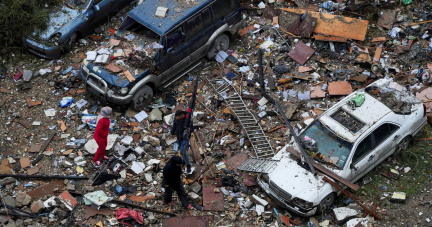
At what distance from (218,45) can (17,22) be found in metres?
5.20

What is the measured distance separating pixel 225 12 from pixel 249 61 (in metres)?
1.41

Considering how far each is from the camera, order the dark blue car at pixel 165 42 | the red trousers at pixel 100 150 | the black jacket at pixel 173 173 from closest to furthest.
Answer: the black jacket at pixel 173 173
the red trousers at pixel 100 150
the dark blue car at pixel 165 42

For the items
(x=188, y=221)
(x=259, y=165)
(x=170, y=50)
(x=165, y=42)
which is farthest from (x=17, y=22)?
(x=259, y=165)

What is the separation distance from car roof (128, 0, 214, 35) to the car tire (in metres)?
1.33

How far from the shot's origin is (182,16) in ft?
33.9

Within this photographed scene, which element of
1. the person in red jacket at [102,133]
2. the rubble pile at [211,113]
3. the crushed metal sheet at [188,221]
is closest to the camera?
the crushed metal sheet at [188,221]

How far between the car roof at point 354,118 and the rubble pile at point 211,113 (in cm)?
10

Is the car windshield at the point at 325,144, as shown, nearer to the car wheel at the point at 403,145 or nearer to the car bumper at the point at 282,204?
the car bumper at the point at 282,204

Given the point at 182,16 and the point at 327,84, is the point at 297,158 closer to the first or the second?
the point at 327,84

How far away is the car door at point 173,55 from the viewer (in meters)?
10.2

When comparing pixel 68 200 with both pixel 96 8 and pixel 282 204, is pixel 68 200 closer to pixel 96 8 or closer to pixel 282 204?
pixel 282 204

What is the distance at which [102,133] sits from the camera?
8.66 metres

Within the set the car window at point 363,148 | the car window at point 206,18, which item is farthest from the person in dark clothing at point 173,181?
the car window at point 206,18

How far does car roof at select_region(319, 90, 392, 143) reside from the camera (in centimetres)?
843
